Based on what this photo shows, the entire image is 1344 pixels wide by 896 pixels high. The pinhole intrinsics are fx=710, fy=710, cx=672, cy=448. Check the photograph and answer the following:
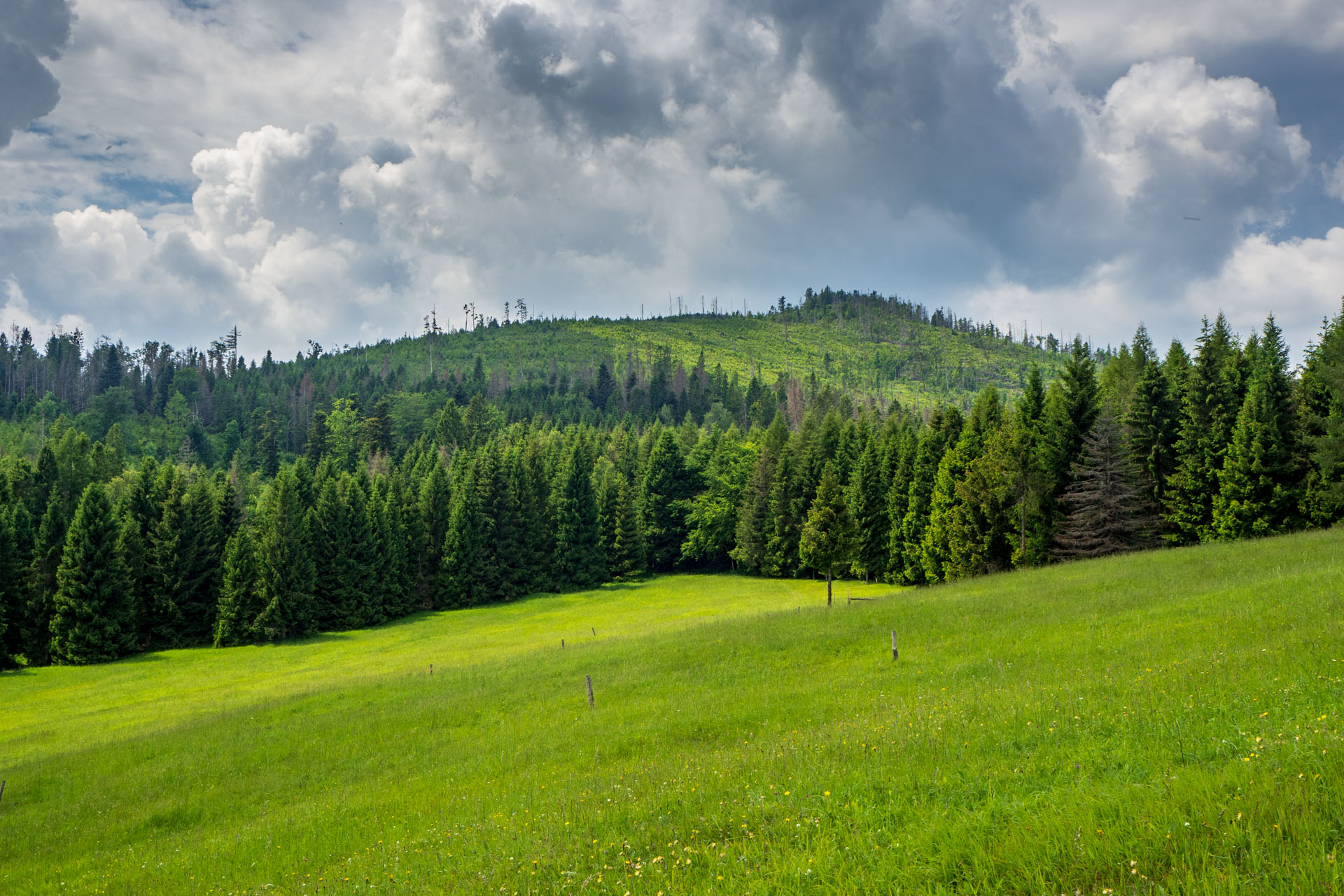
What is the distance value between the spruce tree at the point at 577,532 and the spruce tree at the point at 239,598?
30.2 metres

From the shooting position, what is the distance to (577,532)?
81.8 meters

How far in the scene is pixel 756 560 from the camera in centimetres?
7969

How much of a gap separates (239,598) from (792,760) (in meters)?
61.2

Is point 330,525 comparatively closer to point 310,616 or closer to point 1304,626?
point 310,616

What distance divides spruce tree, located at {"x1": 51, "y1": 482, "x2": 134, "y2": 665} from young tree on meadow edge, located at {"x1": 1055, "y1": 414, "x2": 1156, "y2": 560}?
68828mm

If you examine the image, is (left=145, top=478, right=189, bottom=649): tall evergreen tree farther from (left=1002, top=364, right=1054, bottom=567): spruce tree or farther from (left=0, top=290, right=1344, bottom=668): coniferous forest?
(left=1002, top=364, right=1054, bottom=567): spruce tree

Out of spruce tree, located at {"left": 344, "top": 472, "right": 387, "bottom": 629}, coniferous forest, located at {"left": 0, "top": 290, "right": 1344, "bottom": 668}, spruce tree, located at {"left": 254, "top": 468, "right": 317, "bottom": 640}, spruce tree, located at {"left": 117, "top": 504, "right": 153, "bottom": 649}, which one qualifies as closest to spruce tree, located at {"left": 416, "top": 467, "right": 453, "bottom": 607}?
coniferous forest, located at {"left": 0, "top": 290, "right": 1344, "bottom": 668}

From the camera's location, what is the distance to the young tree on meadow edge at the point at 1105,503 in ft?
146

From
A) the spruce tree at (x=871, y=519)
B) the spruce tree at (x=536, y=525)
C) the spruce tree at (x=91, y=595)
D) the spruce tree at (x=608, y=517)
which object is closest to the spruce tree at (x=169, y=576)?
the spruce tree at (x=91, y=595)

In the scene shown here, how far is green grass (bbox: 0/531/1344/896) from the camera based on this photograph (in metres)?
5.94

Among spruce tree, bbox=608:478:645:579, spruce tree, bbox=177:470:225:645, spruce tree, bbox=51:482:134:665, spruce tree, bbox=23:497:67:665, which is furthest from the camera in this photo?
spruce tree, bbox=608:478:645:579

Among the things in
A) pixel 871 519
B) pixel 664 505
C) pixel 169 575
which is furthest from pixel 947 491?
pixel 169 575

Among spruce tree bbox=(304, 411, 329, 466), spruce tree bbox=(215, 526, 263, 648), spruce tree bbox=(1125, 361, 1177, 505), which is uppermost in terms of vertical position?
spruce tree bbox=(304, 411, 329, 466)

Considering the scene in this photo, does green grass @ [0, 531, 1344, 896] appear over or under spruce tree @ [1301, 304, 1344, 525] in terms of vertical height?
under
